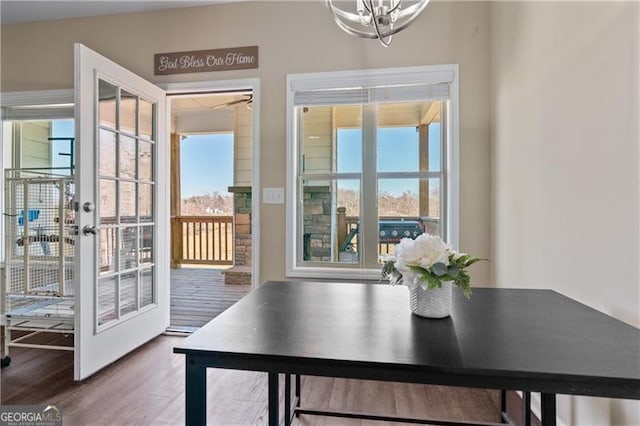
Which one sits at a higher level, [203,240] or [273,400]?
[203,240]

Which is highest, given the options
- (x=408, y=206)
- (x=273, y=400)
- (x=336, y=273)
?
(x=408, y=206)

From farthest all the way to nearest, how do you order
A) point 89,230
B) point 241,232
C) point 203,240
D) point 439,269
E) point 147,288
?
point 203,240
point 241,232
point 147,288
point 89,230
point 439,269

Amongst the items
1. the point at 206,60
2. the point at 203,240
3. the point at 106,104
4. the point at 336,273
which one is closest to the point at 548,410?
the point at 336,273

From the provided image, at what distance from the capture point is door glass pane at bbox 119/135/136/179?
8.14 ft

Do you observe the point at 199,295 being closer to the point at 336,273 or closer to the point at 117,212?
the point at 117,212

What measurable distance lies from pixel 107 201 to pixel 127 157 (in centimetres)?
38

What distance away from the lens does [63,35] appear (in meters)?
2.89

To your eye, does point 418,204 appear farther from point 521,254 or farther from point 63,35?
point 63,35

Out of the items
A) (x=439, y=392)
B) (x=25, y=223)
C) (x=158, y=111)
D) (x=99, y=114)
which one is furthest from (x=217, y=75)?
(x=439, y=392)

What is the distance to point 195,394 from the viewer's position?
0.88 m

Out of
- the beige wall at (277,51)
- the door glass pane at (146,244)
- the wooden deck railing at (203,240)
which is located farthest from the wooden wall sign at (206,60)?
the wooden deck railing at (203,240)

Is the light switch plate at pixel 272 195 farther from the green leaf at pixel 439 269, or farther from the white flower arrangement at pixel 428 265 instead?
the green leaf at pixel 439 269

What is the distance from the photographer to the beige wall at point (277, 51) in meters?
2.45

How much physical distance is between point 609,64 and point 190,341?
1.63 metres
